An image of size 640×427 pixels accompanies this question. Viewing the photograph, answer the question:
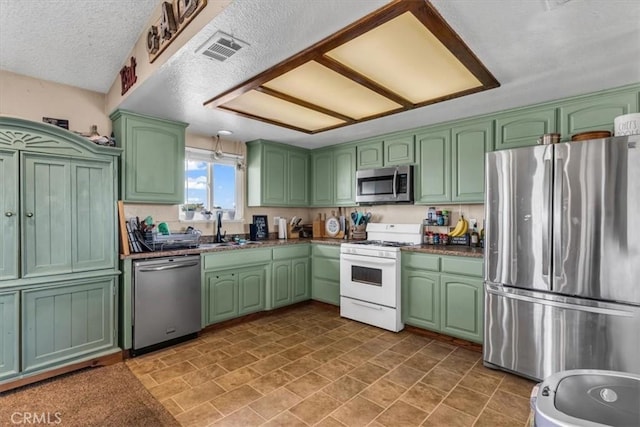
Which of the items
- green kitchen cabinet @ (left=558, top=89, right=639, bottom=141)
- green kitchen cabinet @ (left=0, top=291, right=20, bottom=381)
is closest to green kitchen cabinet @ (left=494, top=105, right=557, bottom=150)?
green kitchen cabinet @ (left=558, top=89, right=639, bottom=141)

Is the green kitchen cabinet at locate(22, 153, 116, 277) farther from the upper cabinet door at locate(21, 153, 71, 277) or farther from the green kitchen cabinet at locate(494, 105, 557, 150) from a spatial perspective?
the green kitchen cabinet at locate(494, 105, 557, 150)

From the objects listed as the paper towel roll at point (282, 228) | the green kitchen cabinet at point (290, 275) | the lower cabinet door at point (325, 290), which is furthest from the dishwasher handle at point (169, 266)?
the lower cabinet door at point (325, 290)

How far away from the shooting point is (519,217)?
238 centimetres

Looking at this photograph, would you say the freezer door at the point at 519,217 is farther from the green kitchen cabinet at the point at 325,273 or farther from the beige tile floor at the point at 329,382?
the green kitchen cabinet at the point at 325,273

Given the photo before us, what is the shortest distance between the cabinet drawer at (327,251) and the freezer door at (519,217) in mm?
1850

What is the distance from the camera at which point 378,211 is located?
14.0ft

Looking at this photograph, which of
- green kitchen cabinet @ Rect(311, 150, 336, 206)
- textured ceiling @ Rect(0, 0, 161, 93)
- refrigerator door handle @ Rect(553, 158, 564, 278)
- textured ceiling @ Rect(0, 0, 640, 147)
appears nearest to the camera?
textured ceiling @ Rect(0, 0, 640, 147)

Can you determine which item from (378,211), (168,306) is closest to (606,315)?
(378,211)

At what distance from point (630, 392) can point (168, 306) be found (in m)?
3.15

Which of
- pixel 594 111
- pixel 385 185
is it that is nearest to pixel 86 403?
pixel 385 185

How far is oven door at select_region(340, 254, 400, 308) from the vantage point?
10.9 ft

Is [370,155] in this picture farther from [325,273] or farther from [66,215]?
[66,215]

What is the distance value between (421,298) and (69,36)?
12.3 ft

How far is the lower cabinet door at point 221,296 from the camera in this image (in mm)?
3332
